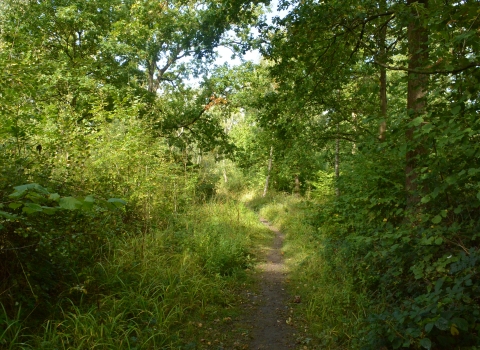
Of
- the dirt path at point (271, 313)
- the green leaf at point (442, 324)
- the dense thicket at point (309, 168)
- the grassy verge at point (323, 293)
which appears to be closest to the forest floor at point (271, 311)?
the dirt path at point (271, 313)

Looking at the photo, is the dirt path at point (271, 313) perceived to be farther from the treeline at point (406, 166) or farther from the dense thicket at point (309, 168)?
the treeline at point (406, 166)

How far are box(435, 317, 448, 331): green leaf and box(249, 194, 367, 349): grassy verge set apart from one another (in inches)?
50.1

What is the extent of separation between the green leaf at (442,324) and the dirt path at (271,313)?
77.9 inches

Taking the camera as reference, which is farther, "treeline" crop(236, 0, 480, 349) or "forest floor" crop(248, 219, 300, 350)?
"forest floor" crop(248, 219, 300, 350)

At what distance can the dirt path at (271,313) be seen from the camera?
4.12 meters

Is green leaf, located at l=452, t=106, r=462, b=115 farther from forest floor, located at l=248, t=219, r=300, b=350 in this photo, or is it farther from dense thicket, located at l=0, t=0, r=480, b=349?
forest floor, located at l=248, t=219, r=300, b=350

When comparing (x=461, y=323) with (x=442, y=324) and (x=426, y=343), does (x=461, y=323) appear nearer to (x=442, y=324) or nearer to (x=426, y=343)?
(x=442, y=324)

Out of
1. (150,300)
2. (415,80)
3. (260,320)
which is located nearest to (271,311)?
(260,320)

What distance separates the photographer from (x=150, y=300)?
4.07 m

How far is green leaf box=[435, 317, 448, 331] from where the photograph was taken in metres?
2.49

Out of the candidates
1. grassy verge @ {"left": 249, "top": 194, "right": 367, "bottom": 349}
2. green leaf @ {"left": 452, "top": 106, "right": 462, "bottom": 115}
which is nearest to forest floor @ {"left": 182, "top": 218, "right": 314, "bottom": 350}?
grassy verge @ {"left": 249, "top": 194, "right": 367, "bottom": 349}

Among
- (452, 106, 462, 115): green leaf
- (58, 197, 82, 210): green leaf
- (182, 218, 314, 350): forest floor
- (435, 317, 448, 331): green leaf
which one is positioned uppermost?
(452, 106, 462, 115): green leaf

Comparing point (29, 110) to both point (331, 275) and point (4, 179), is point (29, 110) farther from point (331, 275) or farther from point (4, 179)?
point (331, 275)

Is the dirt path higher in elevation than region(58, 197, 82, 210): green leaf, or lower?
lower
